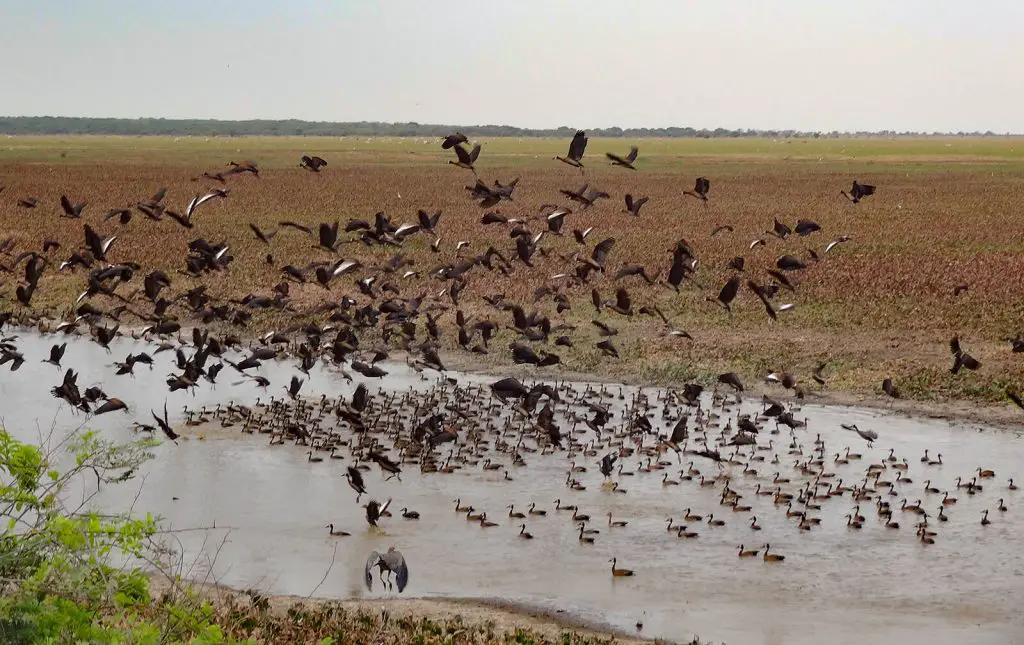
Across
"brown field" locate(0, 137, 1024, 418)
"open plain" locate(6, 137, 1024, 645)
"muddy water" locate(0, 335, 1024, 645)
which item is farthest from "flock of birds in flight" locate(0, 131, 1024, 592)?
"brown field" locate(0, 137, 1024, 418)

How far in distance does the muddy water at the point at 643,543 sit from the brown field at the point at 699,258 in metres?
4.23

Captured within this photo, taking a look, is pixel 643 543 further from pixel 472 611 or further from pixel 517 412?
pixel 517 412

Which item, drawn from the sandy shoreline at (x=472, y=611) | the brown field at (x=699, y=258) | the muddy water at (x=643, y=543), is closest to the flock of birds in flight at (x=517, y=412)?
the muddy water at (x=643, y=543)

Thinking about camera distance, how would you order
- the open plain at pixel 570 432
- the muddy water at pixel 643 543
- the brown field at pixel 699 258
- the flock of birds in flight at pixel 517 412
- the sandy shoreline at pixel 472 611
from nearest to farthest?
the sandy shoreline at pixel 472 611, the muddy water at pixel 643 543, the open plain at pixel 570 432, the flock of birds in flight at pixel 517 412, the brown field at pixel 699 258

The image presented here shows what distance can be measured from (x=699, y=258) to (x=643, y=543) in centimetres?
2030

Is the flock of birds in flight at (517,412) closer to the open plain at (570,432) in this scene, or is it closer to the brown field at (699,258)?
the open plain at (570,432)

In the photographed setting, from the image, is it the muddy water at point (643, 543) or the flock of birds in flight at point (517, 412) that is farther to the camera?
the flock of birds in flight at point (517, 412)

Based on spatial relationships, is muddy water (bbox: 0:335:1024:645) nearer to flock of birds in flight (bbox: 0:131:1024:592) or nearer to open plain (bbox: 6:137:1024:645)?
open plain (bbox: 6:137:1024:645)

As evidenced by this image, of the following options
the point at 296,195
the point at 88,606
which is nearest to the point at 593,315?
the point at 88,606

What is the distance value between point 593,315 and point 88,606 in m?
17.6

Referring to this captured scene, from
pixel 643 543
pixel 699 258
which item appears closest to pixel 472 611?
pixel 643 543

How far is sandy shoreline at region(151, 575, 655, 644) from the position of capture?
9.48 metres

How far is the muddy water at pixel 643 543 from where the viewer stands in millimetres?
10031

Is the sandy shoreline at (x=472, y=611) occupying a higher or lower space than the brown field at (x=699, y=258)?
lower
